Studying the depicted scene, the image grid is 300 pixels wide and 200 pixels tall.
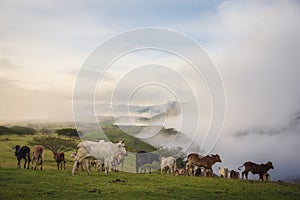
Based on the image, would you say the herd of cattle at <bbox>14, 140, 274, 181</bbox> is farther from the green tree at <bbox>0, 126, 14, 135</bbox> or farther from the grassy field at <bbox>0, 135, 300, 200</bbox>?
the green tree at <bbox>0, 126, 14, 135</bbox>

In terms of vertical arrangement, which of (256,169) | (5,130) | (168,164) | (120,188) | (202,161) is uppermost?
(5,130)

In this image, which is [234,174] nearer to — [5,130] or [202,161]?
[202,161]

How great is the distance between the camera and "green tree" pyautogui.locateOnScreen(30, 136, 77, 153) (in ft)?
123

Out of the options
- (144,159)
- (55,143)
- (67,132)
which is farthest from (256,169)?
(67,132)

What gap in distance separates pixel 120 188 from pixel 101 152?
21.6ft

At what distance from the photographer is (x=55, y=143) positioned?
3872 cm

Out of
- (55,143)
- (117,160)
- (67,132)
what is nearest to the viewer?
(117,160)

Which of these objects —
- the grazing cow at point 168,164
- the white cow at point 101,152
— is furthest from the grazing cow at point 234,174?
the white cow at point 101,152

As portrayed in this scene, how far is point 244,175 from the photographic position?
27.1 metres

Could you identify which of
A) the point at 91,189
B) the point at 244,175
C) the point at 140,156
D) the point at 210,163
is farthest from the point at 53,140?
the point at 91,189

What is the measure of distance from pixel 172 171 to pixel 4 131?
17375mm

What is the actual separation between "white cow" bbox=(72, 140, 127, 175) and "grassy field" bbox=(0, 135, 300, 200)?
4.18 feet

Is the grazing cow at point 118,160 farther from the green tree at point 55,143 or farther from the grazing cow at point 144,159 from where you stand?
the green tree at point 55,143

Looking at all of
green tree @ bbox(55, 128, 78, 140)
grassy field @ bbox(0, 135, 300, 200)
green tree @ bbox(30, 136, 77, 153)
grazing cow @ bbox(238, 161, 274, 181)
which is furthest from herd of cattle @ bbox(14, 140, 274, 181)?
green tree @ bbox(55, 128, 78, 140)
